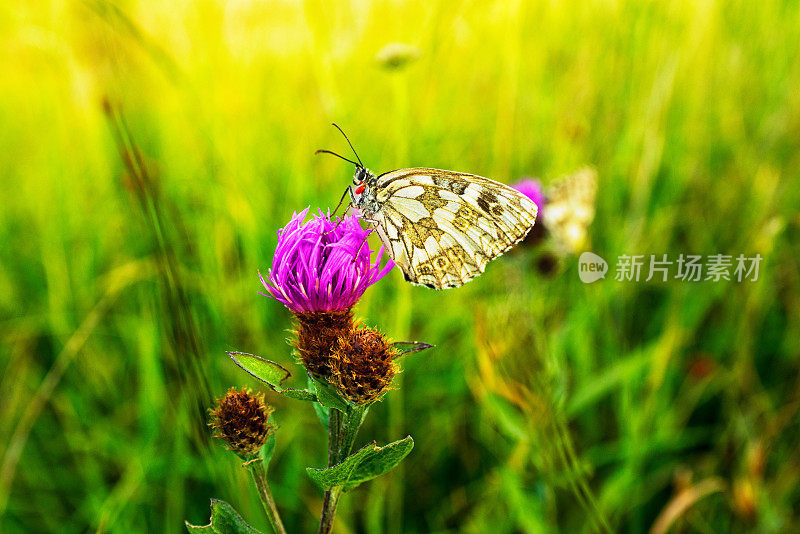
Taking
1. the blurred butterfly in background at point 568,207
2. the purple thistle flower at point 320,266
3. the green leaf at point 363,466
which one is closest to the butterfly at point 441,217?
the purple thistle flower at point 320,266

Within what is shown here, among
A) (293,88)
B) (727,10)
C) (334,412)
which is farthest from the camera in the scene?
(293,88)

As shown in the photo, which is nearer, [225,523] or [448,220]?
[225,523]

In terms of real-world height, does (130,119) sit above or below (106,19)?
below

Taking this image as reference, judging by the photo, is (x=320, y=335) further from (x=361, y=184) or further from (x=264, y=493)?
(x=361, y=184)

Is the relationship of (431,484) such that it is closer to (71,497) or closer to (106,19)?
(71,497)

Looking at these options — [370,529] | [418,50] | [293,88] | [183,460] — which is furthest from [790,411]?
[293,88]

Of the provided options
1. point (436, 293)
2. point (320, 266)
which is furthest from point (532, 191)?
point (320, 266)
